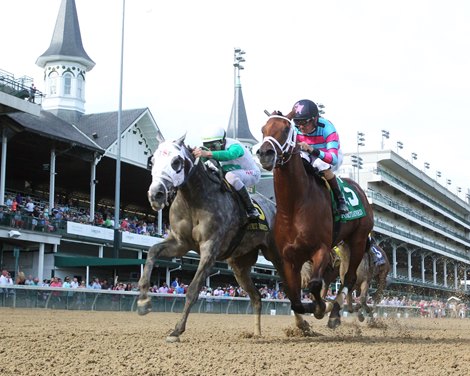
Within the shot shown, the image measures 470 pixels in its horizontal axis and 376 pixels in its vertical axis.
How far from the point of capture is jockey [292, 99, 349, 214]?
26.8 feet

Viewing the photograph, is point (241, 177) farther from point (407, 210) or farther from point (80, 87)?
point (407, 210)

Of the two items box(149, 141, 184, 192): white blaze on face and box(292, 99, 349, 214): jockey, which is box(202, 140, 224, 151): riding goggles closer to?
box(292, 99, 349, 214): jockey

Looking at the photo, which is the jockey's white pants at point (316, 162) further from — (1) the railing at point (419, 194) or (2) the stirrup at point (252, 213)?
(1) the railing at point (419, 194)

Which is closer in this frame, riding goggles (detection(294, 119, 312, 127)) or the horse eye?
the horse eye

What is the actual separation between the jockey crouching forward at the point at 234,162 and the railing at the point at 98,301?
8.37 meters

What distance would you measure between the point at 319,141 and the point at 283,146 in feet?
4.36

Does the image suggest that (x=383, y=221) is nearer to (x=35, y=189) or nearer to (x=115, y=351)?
(x=35, y=189)

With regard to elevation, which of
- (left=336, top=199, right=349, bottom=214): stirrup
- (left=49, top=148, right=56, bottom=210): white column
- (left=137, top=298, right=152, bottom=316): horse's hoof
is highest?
(left=49, top=148, right=56, bottom=210): white column

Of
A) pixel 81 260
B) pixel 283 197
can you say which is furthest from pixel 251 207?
pixel 81 260

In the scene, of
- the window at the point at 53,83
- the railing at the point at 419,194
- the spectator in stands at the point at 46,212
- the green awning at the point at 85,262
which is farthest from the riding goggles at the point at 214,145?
the railing at the point at 419,194

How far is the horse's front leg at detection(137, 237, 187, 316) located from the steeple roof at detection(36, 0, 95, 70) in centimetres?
3783

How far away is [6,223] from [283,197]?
2042cm

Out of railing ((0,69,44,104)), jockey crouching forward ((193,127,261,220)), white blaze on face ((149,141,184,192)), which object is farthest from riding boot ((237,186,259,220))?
railing ((0,69,44,104))

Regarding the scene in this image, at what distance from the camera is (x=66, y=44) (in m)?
44.0
